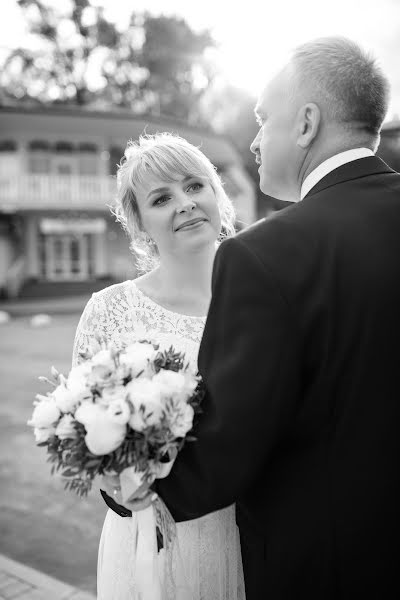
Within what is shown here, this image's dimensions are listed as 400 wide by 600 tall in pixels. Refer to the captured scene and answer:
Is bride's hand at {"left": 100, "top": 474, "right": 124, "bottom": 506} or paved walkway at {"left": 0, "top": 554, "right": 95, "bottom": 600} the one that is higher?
bride's hand at {"left": 100, "top": 474, "right": 124, "bottom": 506}

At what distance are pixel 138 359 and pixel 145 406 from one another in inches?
6.1

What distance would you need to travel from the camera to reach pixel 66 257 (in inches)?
1033

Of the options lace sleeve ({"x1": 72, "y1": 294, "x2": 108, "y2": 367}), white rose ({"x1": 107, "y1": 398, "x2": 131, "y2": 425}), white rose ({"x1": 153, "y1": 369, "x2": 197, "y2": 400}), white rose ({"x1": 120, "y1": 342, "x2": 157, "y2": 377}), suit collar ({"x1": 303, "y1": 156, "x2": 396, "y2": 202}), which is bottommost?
lace sleeve ({"x1": 72, "y1": 294, "x2": 108, "y2": 367})

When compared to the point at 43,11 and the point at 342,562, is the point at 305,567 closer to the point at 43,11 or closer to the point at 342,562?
the point at 342,562

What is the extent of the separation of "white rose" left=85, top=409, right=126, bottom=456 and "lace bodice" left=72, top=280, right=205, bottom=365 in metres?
1.15

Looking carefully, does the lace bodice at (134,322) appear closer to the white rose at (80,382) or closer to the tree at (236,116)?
the white rose at (80,382)

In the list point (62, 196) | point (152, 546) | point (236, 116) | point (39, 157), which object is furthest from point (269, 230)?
point (236, 116)

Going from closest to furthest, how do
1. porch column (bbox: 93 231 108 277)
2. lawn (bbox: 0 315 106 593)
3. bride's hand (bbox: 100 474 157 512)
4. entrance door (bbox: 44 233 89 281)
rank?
bride's hand (bbox: 100 474 157 512), lawn (bbox: 0 315 106 593), entrance door (bbox: 44 233 89 281), porch column (bbox: 93 231 108 277)

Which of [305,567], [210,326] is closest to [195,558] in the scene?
[305,567]

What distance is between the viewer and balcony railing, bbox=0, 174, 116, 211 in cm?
2492

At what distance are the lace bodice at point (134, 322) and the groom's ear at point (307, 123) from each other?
130 cm

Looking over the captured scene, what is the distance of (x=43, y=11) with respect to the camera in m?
33.2

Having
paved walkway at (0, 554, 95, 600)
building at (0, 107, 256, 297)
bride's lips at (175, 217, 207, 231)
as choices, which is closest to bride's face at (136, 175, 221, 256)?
bride's lips at (175, 217, 207, 231)

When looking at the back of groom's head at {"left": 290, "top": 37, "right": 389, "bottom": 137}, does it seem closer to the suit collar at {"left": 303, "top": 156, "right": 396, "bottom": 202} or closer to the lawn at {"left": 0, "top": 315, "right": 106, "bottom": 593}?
the suit collar at {"left": 303, "top": 156, "right": 396, "bottom": 202}
